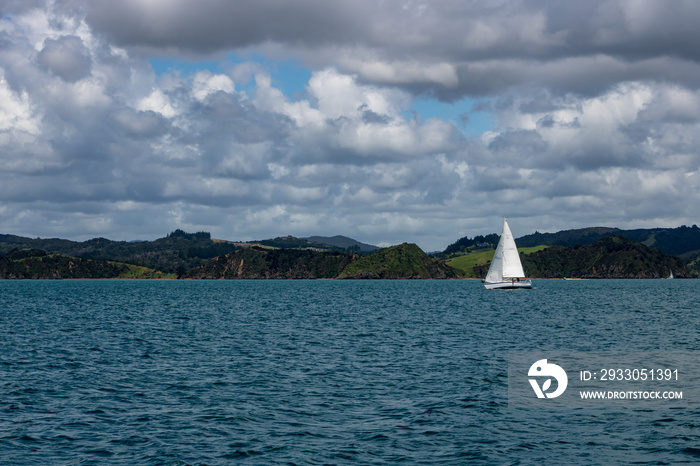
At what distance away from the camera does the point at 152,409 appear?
3641 cm

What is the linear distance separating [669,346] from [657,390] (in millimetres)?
27100

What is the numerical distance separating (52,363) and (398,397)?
32263mm

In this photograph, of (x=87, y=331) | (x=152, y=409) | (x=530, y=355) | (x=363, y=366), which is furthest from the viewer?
(x=87, y=331)

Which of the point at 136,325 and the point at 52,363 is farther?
the point at 136,325

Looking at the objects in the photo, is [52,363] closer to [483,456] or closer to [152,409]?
[152,409]

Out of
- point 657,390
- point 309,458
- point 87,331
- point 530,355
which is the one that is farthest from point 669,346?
point 87,331

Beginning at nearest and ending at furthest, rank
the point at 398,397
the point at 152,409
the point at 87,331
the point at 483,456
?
the point at 483,456
the point at 152,409
the point at 398,397
the point at 87,331

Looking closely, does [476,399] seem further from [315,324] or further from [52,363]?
[315,324]

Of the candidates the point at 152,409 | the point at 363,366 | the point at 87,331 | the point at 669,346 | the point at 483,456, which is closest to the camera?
the point at 483,456

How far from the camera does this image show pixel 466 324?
304 ft

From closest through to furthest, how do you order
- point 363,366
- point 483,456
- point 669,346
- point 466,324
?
point 483,456, point 363,366, point 669,346, point 466,324

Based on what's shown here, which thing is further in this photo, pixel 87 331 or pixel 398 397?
pixel 87 331

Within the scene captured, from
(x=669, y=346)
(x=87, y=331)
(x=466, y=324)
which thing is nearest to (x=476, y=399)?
(x=669, y=346)

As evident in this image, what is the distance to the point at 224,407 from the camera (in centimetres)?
3688
